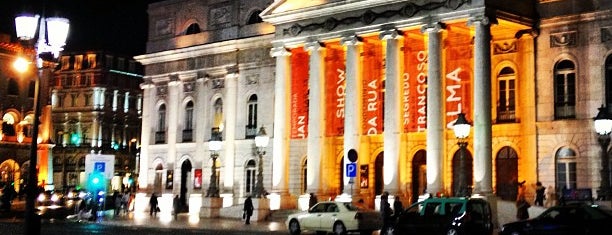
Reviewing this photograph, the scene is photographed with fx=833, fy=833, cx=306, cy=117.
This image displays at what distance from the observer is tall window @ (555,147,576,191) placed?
33.6 metres

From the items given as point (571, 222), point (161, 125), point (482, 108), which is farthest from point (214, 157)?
point (571, 222)

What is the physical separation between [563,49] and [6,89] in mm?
47537

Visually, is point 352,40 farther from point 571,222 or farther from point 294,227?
point 571,222

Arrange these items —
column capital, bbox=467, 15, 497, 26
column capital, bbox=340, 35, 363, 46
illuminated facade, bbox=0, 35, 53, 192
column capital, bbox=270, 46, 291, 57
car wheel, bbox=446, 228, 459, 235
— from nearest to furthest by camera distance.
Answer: car wheel, bbox=446, 228, 459, 235 → column capital, bbox=467, 15, 497, 26 → column capital, bbox=340, 35, 363, 46 → column capital, bbox=270, 46, 291, 57 → illuminated facade, bbox=0, 35, 53, 192

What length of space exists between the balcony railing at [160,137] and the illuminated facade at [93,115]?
38.3 m

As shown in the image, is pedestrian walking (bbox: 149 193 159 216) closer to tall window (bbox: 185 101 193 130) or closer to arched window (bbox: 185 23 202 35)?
tall window (bbox: 185 101 193 130)

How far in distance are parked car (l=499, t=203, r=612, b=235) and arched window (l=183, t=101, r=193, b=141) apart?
29.8 meters

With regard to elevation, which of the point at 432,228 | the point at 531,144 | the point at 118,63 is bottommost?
the point at 432,228

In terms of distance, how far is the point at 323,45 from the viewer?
127 feet

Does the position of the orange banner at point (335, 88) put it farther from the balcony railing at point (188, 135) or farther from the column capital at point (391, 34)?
the balcony railing at point (188, 135)

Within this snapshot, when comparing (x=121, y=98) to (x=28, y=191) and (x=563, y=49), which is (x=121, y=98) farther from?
(x=28, y=191)

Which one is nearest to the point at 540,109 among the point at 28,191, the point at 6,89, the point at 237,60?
the point at 237,60

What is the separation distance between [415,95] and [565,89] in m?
6.18

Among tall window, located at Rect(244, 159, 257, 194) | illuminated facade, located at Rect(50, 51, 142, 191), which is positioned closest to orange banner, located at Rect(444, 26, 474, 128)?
tall window, located at Rect(244, 159, 257, 194)
